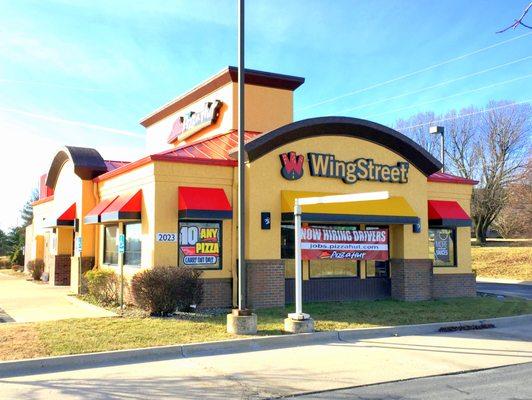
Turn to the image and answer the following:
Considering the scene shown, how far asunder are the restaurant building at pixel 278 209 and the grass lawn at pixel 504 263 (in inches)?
616

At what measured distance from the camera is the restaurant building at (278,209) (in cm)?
1511

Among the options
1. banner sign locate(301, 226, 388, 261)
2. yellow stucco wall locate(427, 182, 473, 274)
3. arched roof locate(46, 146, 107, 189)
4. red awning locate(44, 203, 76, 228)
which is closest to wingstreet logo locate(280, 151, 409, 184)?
banner sign locate(301, 226, 388, 261)

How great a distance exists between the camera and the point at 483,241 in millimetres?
50531

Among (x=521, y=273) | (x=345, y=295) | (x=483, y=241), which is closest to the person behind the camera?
(x=345, y=295)

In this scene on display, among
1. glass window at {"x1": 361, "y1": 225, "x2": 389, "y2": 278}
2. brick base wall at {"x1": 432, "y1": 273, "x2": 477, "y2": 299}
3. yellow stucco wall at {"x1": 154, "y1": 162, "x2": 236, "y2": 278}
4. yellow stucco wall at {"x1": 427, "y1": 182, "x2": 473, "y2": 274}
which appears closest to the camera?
yellow stucco wall at {"x1": 154, "y1": 162, "x2": 236, "y2": 278}

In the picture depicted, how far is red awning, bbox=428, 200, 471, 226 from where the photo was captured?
18.3 meters

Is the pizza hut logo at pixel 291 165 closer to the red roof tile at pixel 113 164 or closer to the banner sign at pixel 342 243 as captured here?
the banner sign at pixel 342 243

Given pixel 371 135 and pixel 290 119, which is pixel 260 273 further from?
pixel 290 119

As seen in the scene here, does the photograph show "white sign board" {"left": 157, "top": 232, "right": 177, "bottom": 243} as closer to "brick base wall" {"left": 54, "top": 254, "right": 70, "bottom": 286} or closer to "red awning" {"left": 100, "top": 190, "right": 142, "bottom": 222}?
"red awning" {"left": 100, "top": 190, "right": 142, "bottom": 222}

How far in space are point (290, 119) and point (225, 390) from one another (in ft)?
48.4

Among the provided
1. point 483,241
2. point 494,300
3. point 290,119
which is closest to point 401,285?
point 494,300

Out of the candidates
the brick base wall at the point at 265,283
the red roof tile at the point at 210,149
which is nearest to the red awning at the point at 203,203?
the red roof tile at the point at 210,149

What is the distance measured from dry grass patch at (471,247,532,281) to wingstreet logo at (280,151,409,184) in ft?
59.6

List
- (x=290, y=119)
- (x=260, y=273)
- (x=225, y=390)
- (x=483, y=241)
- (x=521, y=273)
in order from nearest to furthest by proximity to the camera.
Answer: (x=225, y=390)
(x=260, y=273)
(x=290, y=119)
(x=521, y=273)
(x=483, y=241)
